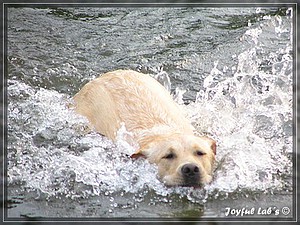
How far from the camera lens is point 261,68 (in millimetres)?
10180

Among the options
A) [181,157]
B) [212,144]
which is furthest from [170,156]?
[212,144]

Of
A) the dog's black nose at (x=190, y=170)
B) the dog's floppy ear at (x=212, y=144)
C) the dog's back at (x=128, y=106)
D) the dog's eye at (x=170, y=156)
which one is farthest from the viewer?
the dog's back at (x=128, y=106)

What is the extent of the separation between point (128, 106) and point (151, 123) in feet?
1.25

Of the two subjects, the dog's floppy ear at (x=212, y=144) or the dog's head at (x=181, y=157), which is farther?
the dog's floppy ear at (x=212, y=144)

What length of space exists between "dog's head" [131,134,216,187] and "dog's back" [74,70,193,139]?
1.62ft

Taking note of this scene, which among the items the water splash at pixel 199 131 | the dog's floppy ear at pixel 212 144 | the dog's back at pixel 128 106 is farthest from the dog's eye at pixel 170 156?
the dog's back at pixel 128 106

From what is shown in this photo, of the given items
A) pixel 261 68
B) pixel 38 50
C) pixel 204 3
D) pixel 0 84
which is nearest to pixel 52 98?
pixel 0 84

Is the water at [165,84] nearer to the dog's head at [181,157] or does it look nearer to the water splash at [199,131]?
the water splash at [199,131]

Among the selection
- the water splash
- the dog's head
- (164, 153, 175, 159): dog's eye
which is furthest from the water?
(164, 153, 175, 159): dog's eye

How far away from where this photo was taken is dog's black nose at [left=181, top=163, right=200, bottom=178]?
6723 mm

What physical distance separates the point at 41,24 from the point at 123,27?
4.68ft

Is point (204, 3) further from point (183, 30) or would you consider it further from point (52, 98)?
point (52, 98)

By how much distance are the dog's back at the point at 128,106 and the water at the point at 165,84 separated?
0.59 ft

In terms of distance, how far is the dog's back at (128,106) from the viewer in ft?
25.9
